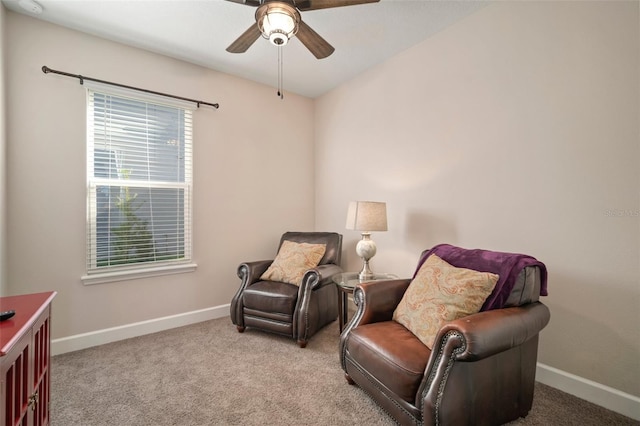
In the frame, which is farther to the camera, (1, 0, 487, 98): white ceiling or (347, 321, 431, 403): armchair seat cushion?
(1, 0, 487, 98): white ceiling

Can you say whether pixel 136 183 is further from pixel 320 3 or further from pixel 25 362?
pixel 320 3

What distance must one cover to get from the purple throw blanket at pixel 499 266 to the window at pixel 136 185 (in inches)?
102

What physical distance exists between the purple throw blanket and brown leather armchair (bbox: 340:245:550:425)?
0.05 feet

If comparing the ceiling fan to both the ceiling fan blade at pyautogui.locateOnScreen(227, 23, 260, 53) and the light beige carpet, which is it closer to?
the ceiling fan blade at pyautogui.locateOnScreen(227, 23, 260, 53)

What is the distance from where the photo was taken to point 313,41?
6.27 ft

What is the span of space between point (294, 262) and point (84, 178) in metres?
1.98

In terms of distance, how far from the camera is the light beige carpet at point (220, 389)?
1.68 metres

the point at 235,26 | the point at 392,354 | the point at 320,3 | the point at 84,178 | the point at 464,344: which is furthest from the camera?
the point at 84,178

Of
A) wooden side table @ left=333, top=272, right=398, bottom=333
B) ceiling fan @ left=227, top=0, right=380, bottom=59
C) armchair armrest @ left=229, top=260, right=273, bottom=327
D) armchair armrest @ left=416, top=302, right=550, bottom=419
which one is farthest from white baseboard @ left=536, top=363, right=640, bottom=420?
ceiling fan @ left=227, top=0, right=380, bottom=59

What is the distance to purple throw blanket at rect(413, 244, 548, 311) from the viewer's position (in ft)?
5.29

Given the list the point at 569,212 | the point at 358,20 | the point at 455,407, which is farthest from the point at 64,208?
the point at 569,212

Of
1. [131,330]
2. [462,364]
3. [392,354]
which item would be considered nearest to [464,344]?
[462,364]

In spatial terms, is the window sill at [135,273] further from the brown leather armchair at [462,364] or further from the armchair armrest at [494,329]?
the armchair armrest at [494,329]

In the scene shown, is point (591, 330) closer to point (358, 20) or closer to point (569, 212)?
point (569, 212)
